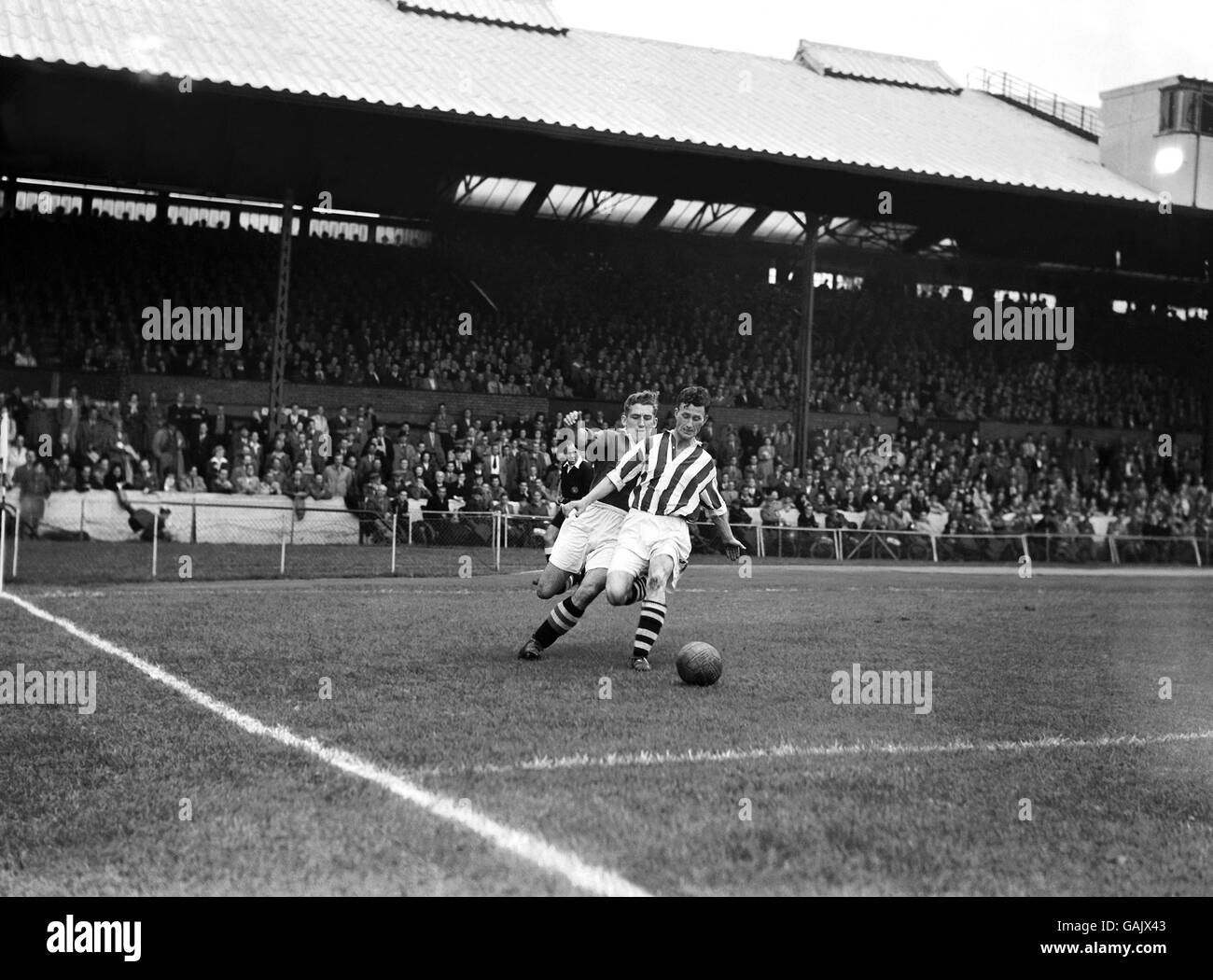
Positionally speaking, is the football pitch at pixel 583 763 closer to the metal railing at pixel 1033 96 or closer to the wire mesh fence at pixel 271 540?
the wire mesh fence at pixel 271 540

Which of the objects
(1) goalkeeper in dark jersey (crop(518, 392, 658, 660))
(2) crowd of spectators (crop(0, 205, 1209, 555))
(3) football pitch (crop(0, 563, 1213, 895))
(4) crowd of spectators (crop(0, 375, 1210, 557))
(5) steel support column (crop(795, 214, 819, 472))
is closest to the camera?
(3) football pitch (crop(0, 563, 1213, 895))

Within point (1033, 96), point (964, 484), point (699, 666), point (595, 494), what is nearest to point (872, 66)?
point (1033, 96)

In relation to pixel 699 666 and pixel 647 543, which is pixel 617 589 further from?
pixel 699 666

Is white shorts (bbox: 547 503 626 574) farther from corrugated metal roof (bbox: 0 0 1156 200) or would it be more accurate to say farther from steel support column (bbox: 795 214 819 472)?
steel support column (bbox: 795 214 819 472)

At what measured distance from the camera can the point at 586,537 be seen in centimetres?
1055

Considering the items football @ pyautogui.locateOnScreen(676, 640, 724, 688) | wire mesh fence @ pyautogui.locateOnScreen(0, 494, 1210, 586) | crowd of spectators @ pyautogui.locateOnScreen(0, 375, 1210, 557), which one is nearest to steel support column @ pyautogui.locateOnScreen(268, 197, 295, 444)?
crowd of spectators @ pyautogui.locateOnScreen(0, 375, 1210, 557)

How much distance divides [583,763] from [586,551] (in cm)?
421

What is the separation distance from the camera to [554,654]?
10.5 meters

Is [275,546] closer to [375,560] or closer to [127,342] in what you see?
[375,560]

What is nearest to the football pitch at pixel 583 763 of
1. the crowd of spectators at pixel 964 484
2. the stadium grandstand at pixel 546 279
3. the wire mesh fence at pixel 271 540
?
the wire mesh fence at pixel 271 540

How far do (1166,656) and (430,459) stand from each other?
636 inches

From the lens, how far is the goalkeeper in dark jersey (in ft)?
32.7

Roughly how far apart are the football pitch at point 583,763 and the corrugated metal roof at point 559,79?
17.3 metres

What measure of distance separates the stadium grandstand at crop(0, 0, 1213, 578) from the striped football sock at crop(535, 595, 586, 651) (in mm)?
9858
